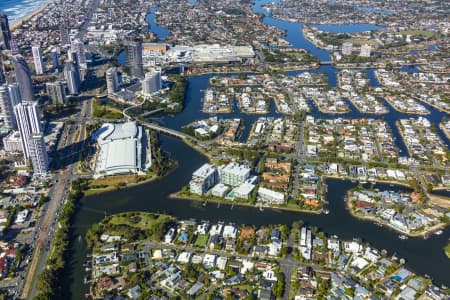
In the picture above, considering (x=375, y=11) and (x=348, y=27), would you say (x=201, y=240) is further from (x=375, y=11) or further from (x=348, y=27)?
(x=375, y=11)

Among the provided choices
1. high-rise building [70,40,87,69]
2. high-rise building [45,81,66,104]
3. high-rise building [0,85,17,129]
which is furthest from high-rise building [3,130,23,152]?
high-rise building [70,40,87,69]

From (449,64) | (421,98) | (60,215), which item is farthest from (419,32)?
(60,215)

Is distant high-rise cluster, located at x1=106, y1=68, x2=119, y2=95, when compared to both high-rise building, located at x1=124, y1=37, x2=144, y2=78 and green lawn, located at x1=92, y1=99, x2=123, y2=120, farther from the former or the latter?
high-rise building, located at x1=124, y1=37, x2=144, y2=78

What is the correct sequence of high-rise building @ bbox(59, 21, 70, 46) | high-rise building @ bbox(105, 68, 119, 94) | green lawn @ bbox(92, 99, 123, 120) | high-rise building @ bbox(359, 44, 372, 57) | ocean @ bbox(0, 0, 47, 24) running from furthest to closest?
ocean @ bbox(0, 0, 47, 24) < high-rise building @ bbox(59, 21, 70, 46) < high-rise building @ bbox(359, 44, 372, 57) < high-rise building @ bbox(105, 68, 119, 94) < green lawn @ bbox(92, 99, 123, 120)

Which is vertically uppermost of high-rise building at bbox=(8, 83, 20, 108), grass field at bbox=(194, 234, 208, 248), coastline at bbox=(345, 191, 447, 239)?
high-rise building at bbox=(8, 83, 20, 108)

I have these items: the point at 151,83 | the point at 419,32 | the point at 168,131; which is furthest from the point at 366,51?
the point at 168,131

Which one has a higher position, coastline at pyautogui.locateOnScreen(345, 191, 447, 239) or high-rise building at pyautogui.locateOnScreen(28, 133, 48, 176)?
high-rise building at pyautogui.locateOnScreen(28, 133, 48, 176)

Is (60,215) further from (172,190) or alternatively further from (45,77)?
(45,77)
